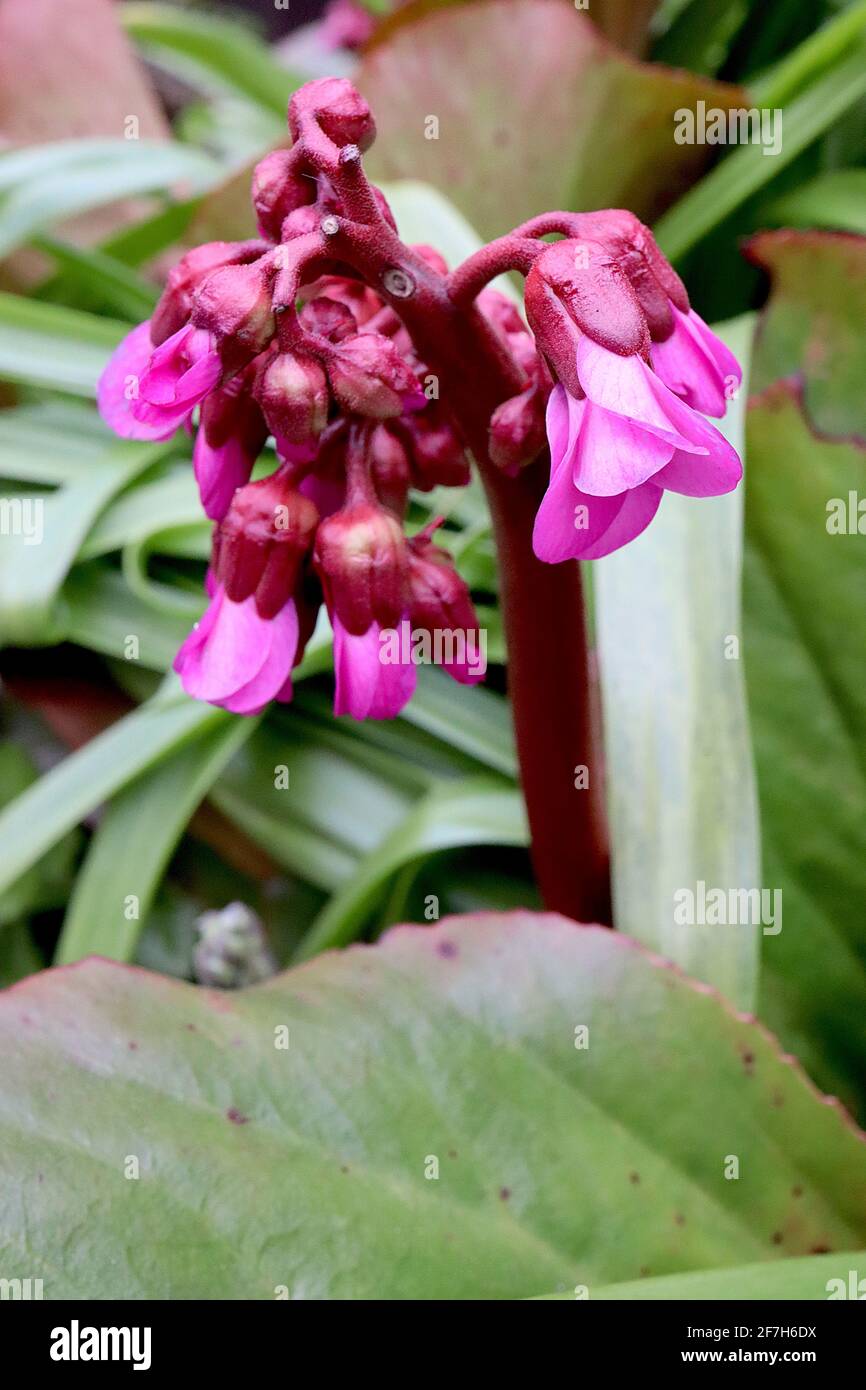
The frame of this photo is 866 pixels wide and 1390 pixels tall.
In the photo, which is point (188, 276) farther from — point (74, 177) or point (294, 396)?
point (74, 177)

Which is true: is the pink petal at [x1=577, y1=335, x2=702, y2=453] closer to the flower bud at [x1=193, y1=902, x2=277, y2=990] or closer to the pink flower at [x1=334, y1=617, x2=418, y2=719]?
the pink flower at [x1=334, y1=617, x2=418, y2=719]

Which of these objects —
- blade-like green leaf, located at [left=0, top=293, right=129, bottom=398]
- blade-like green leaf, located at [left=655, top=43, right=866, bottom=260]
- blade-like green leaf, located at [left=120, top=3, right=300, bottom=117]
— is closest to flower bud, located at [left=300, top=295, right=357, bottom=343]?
blade-like green leaf, located at [left=0, top=293, right=129, bottom=398]

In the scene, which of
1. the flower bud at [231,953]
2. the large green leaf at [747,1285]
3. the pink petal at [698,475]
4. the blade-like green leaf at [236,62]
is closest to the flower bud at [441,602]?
the pink petal at [698,475]

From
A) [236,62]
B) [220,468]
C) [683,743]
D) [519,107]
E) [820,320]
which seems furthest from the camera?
[236,62]

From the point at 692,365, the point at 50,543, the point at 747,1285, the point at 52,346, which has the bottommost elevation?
the point at 747,1285

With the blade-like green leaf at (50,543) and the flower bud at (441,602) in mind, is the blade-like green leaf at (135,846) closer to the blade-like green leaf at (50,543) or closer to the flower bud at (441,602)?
the blade-like green leaf at (50,543)

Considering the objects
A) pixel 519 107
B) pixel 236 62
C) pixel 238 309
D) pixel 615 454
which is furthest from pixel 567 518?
pixel 236 62
